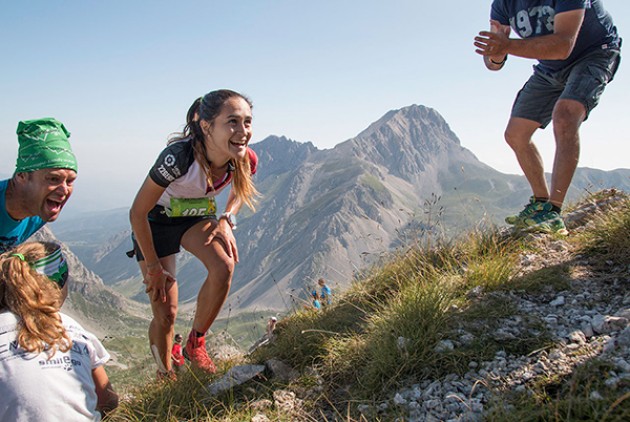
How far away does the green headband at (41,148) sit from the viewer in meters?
3.99

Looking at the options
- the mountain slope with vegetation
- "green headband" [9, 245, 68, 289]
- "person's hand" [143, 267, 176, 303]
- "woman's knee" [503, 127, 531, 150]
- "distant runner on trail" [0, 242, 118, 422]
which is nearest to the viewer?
"distant runner on trail" [0, 242, 118, 422]

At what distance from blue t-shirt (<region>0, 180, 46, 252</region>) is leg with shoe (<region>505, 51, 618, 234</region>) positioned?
20.3 feet

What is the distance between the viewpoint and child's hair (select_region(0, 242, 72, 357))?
284 cm

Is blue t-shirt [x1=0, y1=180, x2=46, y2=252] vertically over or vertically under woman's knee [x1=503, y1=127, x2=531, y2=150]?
under

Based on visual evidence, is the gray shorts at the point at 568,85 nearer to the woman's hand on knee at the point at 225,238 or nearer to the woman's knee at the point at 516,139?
the woman's knee at the point at 516,139

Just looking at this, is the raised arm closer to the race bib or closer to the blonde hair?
the blonde hair

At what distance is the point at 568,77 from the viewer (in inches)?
225

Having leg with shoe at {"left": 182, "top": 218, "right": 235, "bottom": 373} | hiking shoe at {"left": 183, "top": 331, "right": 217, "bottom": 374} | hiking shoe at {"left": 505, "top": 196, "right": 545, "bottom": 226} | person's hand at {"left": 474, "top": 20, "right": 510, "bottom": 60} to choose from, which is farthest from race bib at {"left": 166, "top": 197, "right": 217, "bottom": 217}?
hiking shoe at {"left": 505, "top": 196, "right": 545, "bottom": 226}

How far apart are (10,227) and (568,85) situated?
676 centimetres

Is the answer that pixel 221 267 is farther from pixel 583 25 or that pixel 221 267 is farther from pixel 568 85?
pixel 583 25

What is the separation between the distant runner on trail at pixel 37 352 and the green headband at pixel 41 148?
1.07 meters

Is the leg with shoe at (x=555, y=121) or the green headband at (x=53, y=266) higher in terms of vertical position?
the leg with shoe at (x=555, y=121)

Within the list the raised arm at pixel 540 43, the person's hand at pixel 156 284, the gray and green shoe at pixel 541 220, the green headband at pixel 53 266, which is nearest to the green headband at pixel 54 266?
the green headband at pixel 53 266

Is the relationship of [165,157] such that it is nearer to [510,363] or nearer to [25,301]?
[25,301]
